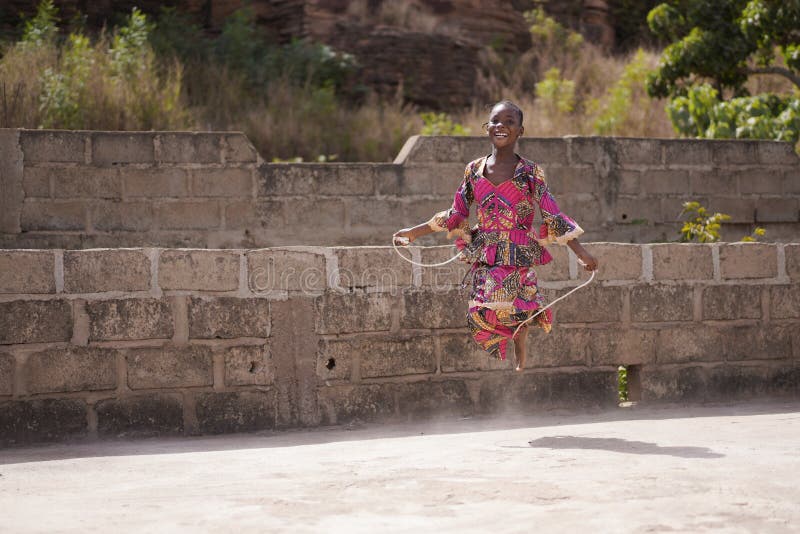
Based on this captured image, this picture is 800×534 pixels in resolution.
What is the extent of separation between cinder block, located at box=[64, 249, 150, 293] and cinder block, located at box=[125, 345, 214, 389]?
343 millimetres

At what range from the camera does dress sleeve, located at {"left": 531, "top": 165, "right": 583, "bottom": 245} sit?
15.8 ft

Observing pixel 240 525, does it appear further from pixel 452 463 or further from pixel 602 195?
pixel 602 195

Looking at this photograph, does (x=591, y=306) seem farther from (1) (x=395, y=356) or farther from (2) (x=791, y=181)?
(2) (x=791, y=181)

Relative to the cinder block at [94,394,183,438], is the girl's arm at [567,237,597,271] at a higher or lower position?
higher

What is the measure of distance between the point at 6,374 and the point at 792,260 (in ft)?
15.2

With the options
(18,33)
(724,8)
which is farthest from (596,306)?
(18,33)

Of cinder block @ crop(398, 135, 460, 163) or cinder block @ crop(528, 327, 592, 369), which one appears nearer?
cinder block @ crop(528, 327, 592, 369)

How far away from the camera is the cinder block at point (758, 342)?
6230mm

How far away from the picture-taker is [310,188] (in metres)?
8.85

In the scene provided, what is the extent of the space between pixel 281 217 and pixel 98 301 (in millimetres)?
3747

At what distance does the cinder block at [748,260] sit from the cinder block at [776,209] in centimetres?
399

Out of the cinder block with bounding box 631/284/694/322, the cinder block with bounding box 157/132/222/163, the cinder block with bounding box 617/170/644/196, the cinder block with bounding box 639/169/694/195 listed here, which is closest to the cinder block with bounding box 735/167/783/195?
the cinder block with bounding box 639/169/694/195

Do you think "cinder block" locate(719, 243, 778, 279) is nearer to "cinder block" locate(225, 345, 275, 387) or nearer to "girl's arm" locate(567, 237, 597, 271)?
"girl's arm" locate(567, 237, 597, 271)

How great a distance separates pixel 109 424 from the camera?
514 centimetres
